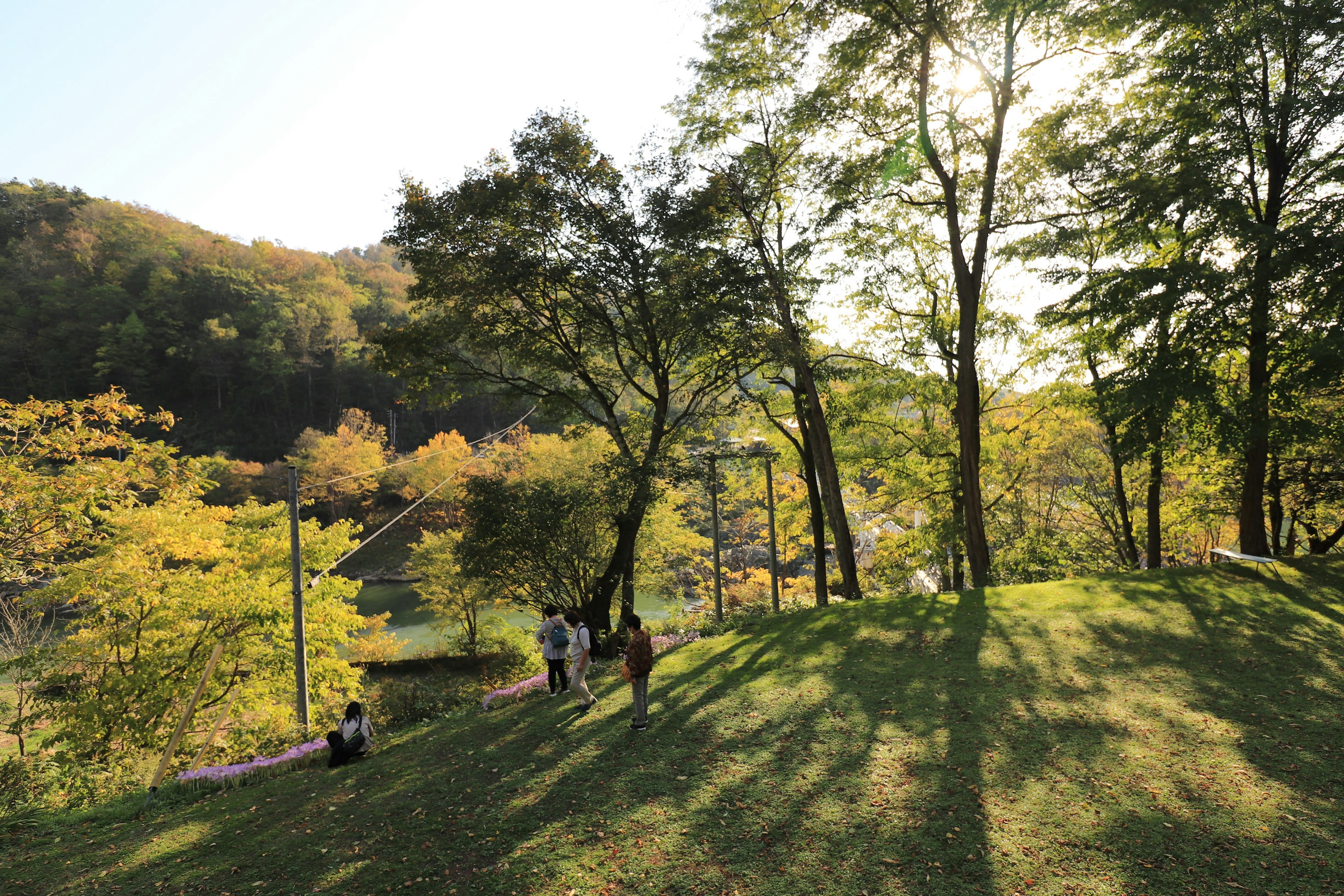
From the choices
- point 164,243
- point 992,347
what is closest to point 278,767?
point 992,347

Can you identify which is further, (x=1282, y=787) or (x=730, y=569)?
(x=730, y=569)

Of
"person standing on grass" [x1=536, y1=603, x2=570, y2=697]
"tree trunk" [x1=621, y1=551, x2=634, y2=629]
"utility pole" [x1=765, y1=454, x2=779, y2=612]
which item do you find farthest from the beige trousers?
"utility pole" [x1=765, y1=454, x2=779, y2=612]

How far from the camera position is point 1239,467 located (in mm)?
14992

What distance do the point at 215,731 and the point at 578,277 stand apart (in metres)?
11.9

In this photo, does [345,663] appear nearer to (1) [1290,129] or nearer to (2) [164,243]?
(1) [1290,129]

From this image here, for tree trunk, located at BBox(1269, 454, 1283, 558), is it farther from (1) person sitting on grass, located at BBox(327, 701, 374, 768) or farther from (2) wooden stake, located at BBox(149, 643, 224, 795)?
(2) wooden stake, located at BBox(149, 643, 224, 795)

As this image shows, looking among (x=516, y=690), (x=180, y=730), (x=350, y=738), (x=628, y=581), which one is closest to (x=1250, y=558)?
(x=628, y=581)

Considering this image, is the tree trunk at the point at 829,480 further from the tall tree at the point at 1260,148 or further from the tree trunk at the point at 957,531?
the tall tree at the point at 1260,148

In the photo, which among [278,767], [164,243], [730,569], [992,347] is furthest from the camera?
[164,243]

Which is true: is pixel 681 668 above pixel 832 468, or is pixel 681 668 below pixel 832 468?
below

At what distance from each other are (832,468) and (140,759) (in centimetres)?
1570

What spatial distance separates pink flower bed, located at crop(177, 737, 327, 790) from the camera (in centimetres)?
838

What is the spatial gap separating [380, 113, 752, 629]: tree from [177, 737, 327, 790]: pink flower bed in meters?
6.46

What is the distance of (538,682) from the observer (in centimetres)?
1150
